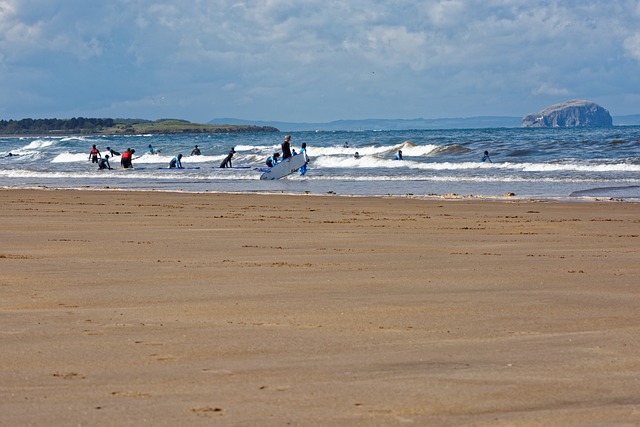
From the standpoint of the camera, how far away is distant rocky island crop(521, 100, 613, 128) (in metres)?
189

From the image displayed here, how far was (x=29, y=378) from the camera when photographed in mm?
3873

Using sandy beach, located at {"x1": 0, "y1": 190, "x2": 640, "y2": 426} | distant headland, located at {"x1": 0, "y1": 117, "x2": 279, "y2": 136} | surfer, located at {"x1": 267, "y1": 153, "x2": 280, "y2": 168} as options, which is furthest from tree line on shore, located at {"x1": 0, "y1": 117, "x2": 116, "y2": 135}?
sandy beach, located at {"x1": 0, "y1": 190, "x2": 640, "y2": 426}

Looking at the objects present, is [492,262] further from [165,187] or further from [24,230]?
[165,187]

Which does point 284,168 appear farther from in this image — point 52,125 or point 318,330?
point 52,125

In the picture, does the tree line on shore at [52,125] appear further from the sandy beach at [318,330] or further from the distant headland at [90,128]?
the sandy beach at [318,330]

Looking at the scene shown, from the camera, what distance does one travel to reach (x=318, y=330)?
491 cm

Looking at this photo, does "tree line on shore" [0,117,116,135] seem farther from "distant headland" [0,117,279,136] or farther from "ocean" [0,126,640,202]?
"ocean" [0,126,640,202]

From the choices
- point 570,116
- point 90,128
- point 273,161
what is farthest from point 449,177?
point 570,116

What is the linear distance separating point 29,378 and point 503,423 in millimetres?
1963

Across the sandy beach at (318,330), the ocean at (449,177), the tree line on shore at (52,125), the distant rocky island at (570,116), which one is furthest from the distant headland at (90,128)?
the sandy beach at (318,330)

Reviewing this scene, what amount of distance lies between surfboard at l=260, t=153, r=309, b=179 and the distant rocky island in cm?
→ 16327

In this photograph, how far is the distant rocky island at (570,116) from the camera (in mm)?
188875

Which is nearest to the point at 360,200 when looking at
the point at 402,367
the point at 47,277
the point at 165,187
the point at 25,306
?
the point at 165,187

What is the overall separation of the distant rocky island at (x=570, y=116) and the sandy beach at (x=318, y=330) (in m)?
184
